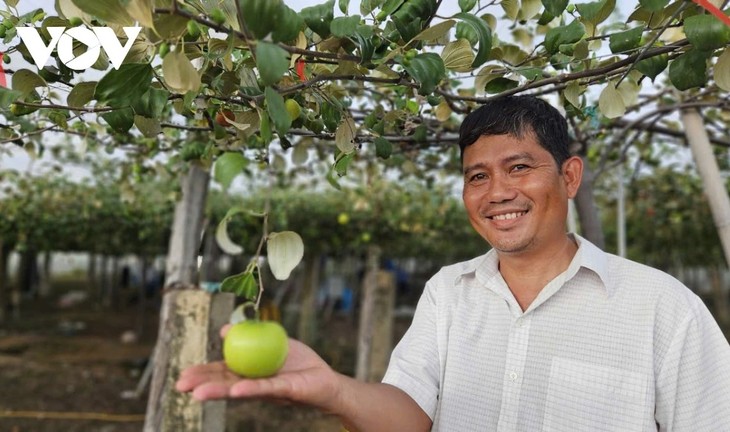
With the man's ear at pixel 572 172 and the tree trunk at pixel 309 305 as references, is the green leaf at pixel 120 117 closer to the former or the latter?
the man's ear at pixel 572 172

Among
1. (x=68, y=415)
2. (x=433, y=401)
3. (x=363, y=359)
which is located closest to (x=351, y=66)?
(x=433, y=401)

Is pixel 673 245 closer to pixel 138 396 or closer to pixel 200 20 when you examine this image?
pixel 138 396

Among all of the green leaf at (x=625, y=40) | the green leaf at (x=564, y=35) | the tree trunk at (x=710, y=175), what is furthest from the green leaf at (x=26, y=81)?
the tree trunk at (x=710, y=175)

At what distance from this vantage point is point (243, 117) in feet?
4.44

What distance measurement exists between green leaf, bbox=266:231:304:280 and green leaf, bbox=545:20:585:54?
70 cm

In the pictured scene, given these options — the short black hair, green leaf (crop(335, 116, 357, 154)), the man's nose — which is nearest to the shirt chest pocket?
the man's nose

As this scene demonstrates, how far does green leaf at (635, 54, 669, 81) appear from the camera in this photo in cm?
126

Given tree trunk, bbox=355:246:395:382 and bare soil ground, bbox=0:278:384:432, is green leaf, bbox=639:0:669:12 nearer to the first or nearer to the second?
tree trunk, bbox=355:246:395:382

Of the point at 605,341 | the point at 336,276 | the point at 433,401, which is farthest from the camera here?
the point at 336,276

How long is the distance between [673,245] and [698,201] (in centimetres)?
420

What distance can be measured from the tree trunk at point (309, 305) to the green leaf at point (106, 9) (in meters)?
8.47

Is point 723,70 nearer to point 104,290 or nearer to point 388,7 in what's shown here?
point 388,7

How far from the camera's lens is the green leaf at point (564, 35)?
1291mm

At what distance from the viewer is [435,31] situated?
3.75 feet
